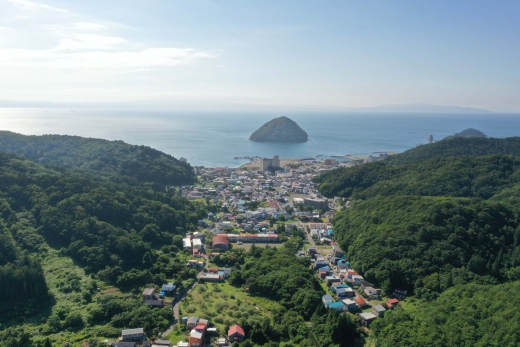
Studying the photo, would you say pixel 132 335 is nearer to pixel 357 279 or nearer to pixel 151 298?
pixel 151 298

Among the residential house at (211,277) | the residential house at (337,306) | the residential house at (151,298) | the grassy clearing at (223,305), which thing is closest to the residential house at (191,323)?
the grassy clearing at (223,305)

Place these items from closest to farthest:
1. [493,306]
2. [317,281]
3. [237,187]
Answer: [493,306], [317,281], [237,187]

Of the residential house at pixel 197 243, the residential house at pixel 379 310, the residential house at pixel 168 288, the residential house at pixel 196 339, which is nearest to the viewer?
the residential house at pixel 196 339

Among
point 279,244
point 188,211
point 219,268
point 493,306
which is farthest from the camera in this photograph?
point 188,211

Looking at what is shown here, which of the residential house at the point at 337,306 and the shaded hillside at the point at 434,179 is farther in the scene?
the shaded hillside at the point at 434,179

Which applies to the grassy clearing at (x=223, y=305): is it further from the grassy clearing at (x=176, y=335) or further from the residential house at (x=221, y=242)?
the residential house at (x=221, y=242)


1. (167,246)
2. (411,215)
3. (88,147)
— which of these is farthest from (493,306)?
(88,147)

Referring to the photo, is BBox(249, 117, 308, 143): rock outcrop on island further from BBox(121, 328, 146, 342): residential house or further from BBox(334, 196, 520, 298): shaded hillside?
BBox(121, 328, 146, 342): residential house

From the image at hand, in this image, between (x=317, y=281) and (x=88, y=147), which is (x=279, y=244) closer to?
(x=317, y=281)
